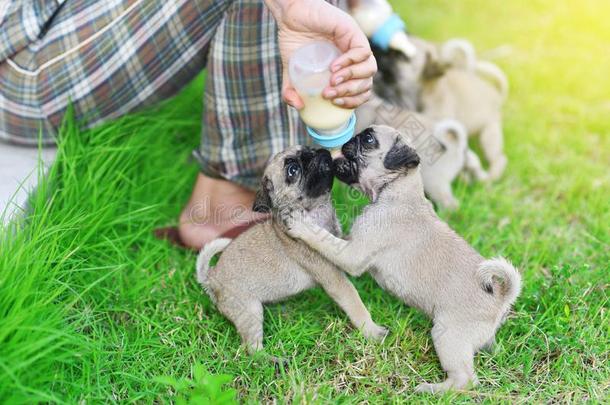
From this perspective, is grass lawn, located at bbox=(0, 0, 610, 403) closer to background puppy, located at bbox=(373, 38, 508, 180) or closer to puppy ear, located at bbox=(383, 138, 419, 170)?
background puppy, located at bbox=(373, 38, 508, 180)

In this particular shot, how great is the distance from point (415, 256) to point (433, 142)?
1459 millimetres

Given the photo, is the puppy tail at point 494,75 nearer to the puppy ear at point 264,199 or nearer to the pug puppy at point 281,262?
the pug puppy at point 281,262

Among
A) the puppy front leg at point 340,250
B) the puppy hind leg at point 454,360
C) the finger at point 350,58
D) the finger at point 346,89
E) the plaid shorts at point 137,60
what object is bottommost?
the puppy hind leg at point 454,360

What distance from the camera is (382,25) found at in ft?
16.8

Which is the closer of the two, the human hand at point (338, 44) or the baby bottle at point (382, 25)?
the human hand at point (338, 44)

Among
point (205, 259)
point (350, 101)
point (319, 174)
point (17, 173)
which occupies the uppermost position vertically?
point (350, 101)

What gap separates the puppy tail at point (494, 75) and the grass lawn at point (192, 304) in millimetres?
959

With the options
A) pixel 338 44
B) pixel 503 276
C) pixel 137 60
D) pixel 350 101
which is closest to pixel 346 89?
pixel 350 101

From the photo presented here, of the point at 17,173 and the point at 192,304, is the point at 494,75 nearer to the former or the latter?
the point at 192,304

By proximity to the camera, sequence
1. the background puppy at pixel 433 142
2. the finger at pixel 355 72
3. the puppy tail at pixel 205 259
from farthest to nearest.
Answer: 1. the background puppy at pixel 433 142
2. the puppy tail at pixel 205 259
3. the finger at pixel 355 72

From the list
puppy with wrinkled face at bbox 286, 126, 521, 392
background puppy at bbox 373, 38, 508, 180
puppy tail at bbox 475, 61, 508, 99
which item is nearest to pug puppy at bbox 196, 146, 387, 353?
puppy with wrinkled face at bbox 286, 126, 521, 392

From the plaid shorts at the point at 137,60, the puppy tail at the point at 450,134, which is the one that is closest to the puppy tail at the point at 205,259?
the plaid shorts at the point at 137,60

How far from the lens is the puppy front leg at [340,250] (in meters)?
3.38

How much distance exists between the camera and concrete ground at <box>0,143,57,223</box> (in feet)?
11.6
